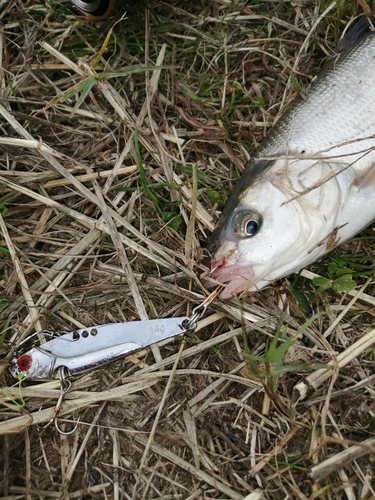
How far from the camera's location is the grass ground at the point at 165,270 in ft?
7.93

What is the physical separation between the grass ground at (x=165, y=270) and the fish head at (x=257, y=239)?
0.45 ft

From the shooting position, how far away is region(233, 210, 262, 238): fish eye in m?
2.33

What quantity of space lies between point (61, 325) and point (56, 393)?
35cm

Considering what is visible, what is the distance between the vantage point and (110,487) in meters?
2.47

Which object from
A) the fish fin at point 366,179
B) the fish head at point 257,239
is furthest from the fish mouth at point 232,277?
the fish fin at point 366,179

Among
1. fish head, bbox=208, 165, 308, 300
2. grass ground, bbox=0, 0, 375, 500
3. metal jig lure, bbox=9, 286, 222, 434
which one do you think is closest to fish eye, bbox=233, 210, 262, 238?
fish head, bbox=208, 165, 308, 300

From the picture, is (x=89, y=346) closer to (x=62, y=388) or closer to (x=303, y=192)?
(x=62, y=388)

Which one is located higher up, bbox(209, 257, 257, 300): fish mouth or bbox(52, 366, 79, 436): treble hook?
bbox(209, 257, 257, 300): fish mouth

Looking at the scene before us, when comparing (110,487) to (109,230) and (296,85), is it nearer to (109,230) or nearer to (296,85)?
(109,230)

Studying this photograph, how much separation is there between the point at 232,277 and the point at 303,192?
0.49m

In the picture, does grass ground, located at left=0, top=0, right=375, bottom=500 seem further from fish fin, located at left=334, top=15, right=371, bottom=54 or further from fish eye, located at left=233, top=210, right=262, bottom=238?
fish eye, located at left=233, top=210, right=262, bottom=238

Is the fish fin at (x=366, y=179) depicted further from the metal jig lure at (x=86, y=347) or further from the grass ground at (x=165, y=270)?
the metal jig lure at (x=86, y=347)

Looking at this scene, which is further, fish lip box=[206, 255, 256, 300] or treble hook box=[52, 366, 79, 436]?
treble hook box=[52, 366, 79, 436]

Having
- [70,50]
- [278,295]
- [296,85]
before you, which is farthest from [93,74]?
[278,295]
